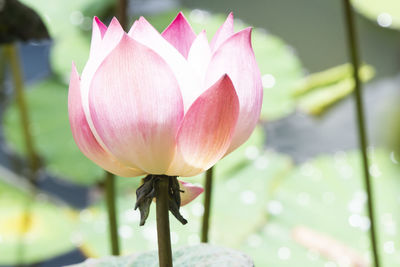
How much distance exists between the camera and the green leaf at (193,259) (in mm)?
294

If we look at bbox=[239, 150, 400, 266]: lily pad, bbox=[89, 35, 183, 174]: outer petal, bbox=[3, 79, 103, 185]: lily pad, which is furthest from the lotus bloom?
bbox=[3, 79, 103, 185]: lily pad

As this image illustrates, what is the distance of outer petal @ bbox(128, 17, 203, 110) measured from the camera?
262 mm

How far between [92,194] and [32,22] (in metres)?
0.61

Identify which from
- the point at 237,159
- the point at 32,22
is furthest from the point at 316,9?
the point at 32,22

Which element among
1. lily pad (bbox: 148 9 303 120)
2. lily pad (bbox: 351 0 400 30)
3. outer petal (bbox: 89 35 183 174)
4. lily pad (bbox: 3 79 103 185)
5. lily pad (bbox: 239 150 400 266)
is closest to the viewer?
outer petal (bbox: 89 35 183 174)

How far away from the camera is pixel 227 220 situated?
3.18ft

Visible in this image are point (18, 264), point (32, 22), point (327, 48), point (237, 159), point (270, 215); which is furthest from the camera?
point (327, 48)

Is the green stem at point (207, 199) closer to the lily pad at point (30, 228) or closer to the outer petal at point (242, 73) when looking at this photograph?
the outer petal at point (242, 73)

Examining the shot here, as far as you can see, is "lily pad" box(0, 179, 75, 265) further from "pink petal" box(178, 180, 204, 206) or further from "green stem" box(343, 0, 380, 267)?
"pink petal" box(178, 180, 204, 206)

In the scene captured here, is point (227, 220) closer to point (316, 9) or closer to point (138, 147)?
point (138, 147)

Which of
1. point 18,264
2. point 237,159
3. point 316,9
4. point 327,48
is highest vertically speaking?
point 316,9

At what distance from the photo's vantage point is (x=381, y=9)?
4.76 feet

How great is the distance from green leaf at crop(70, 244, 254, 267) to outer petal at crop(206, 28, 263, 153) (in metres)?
0.06

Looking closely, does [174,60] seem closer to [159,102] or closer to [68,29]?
[159,102]
